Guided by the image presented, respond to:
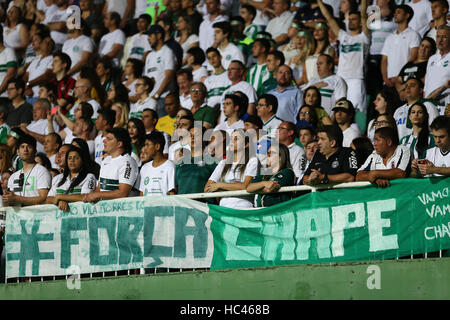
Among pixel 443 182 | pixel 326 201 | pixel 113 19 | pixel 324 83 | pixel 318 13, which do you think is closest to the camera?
pixel 443 182

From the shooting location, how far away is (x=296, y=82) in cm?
1407

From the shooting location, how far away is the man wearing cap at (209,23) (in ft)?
52.5

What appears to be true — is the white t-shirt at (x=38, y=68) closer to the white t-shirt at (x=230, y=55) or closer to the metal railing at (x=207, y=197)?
the white t-shirt at (x=230, y=55)

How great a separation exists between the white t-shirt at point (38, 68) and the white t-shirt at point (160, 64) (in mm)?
2608

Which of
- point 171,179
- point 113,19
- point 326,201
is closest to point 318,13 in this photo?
point 113,19

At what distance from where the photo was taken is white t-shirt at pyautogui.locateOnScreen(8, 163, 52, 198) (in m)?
11.4

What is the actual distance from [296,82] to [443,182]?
239 inches

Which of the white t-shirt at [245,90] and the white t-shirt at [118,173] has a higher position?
the white t-shirt at [245,90]

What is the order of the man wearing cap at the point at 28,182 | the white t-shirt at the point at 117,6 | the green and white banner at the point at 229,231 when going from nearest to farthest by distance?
the green and white banner at the point at 229,231 → the man wearing cap at the point at 28,182 → the white t-shirt at the point at 117,6

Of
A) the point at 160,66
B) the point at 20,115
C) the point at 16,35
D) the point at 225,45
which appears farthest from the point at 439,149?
the point at 16,35

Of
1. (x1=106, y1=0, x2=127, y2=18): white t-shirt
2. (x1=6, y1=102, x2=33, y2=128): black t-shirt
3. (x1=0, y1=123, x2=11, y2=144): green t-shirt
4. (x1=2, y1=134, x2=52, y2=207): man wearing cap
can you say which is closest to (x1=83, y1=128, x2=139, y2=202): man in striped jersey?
(x1=2, y1=134, x2=52, y2=207): man wearing cap

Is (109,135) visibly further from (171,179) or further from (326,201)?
(326,201)

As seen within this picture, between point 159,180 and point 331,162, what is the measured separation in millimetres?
2336

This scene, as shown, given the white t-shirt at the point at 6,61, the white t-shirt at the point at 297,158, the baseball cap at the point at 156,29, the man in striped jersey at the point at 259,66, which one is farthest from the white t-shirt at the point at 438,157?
the white t-shirt at the point at 6,61
